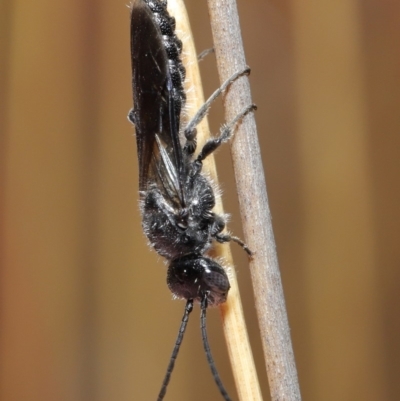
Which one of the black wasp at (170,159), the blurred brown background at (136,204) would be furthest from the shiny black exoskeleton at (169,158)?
the blurred brown background at (136,204)

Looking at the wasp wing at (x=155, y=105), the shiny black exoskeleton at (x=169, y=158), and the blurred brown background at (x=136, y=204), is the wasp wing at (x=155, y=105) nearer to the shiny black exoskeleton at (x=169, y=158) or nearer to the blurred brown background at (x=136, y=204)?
the shiny black exoskeleton at (x=169, y=158)

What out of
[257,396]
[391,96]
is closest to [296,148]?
[391,96]

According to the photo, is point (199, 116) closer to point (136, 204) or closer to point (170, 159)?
point (170, 159)

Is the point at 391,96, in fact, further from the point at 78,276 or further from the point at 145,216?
the point at 78,276

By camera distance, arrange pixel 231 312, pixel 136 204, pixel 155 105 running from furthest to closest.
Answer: pixel 136 204 → pixel 155 105 → pixel 231 312

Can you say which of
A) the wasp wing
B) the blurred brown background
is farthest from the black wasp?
the blurred brown background

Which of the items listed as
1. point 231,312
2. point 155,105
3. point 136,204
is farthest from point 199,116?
point 136,204

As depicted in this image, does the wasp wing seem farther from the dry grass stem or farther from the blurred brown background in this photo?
the blurred brown background
